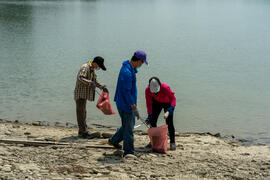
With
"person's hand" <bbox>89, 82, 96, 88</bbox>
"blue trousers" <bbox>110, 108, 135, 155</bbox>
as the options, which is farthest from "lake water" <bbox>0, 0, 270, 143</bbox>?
"blue trousers" <bbox>110, 108, 135, 155</bbox>

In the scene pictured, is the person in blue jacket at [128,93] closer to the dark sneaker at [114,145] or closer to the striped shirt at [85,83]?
the dark sneaker at [114,145]

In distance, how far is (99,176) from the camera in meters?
6.34

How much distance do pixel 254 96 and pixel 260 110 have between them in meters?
1.90

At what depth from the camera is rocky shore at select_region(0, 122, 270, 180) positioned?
6.44 metres

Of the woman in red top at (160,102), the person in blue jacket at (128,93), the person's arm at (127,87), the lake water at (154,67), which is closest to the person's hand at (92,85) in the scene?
the woman in red top at (160,102)

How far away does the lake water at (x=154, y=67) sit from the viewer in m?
12.7

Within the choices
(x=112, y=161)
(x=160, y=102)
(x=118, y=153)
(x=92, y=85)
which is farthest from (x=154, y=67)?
(x=112, y=161)

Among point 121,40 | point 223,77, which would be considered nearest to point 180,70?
point 223,77

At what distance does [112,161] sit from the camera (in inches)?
278

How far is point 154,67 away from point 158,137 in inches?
490

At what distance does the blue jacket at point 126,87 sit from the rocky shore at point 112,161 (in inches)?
38.0

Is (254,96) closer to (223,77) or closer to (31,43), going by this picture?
(223,77)

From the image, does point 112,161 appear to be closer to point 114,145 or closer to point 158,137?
point 114,145

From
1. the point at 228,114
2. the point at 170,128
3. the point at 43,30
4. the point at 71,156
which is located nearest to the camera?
the point at 71,156
